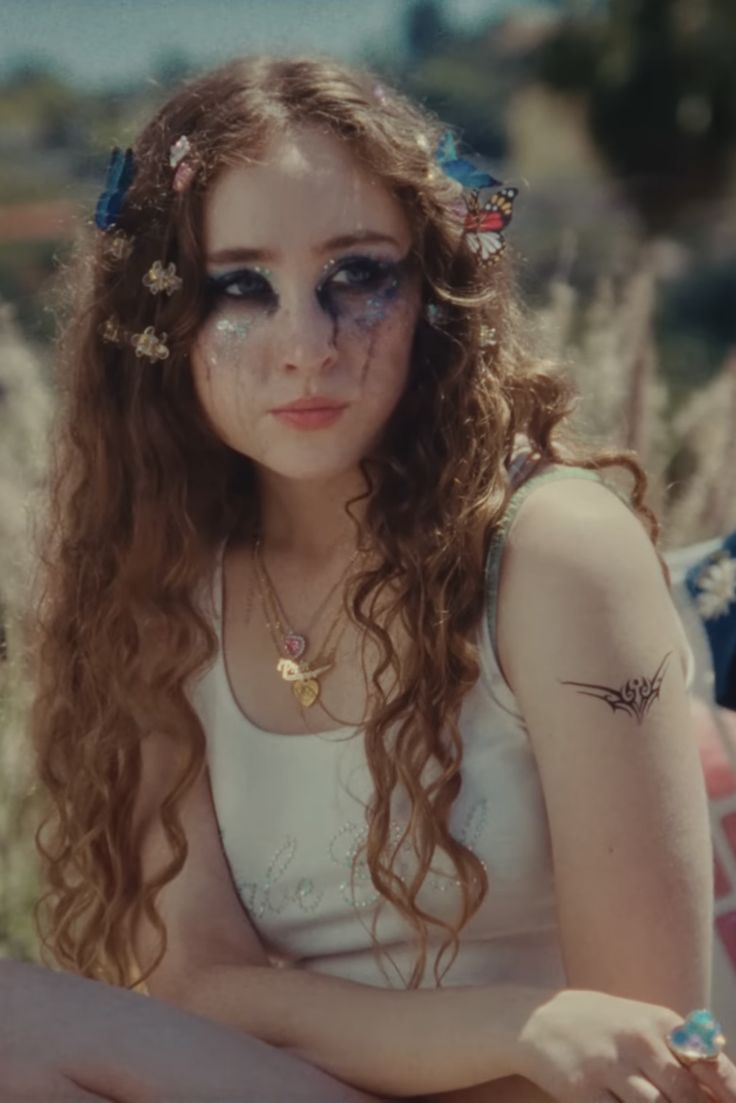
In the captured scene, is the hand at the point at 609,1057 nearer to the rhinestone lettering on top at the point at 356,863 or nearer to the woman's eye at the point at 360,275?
the rhinestone lettering on top at the point at 356,863

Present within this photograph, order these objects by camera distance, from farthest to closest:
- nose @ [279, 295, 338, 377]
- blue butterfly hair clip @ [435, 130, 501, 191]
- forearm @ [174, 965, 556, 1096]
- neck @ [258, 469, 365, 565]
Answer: neck @ [258, 469, 365, 565]
blue butterfly hair clip @ [435, 130, 501, 191]
nose @ [279, 295, 338, 377]
forearm @ [174, 965, 556, 1096]

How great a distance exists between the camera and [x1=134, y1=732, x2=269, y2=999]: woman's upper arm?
2369 mm

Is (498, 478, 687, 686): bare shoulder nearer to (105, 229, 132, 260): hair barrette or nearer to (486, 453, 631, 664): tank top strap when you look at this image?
(486, 453, 631, 664): tank top strap

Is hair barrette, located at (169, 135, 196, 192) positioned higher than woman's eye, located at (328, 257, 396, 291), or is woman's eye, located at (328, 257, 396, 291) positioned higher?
hair barrette, located at (169, 135, 196, 192)

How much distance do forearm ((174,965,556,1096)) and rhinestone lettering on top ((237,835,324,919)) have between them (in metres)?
0.08

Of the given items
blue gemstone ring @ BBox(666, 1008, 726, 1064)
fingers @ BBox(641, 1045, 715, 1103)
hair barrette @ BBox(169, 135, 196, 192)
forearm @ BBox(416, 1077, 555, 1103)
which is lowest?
forearm @ BBox(416, 1077, 555, 1103)

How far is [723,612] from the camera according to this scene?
2.70 metres

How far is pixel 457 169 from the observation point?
2.27 meters

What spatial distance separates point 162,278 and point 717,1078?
1.16 meters

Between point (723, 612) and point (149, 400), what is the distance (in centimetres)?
92

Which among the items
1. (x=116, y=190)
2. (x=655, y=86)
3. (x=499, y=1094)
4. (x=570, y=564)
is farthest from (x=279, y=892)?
(x=655, y=86)

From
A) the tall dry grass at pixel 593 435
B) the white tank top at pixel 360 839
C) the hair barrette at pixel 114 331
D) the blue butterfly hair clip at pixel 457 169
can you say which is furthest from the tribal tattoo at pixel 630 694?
the tall dry grass at pixel 593 435

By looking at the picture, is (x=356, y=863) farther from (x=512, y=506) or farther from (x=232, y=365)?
(x=232, y=365)

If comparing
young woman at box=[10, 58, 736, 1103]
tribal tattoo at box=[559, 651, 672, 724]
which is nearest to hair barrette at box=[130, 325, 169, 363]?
young woman at box=[10, 58, 736, 1103]
